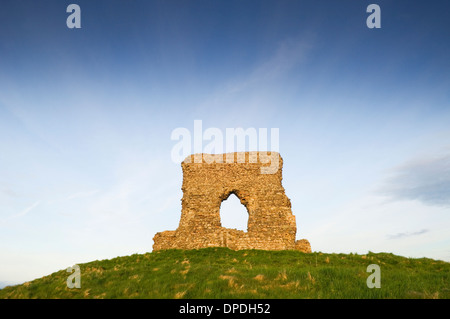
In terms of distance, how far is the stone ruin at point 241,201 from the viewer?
16938mm

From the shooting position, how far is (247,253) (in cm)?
1510

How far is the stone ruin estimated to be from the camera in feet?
55.6

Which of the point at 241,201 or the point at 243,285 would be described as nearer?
the point at 243,285

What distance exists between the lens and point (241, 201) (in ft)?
59.9

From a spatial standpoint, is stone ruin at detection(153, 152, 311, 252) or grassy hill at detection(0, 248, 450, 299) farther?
stone ruin at detection(153, 152, 311, 252)

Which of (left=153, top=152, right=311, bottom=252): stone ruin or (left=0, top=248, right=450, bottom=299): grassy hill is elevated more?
(left=153, top=152, right=311, bottom=252): stone ruin

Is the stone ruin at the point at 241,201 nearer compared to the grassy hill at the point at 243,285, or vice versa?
the grassy hill at the point at 243,285

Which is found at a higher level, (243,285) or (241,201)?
(241,201)

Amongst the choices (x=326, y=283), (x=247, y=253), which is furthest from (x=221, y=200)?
(x=326, y=283)

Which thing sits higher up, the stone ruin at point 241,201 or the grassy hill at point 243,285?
the stone ruin at point 241,201
